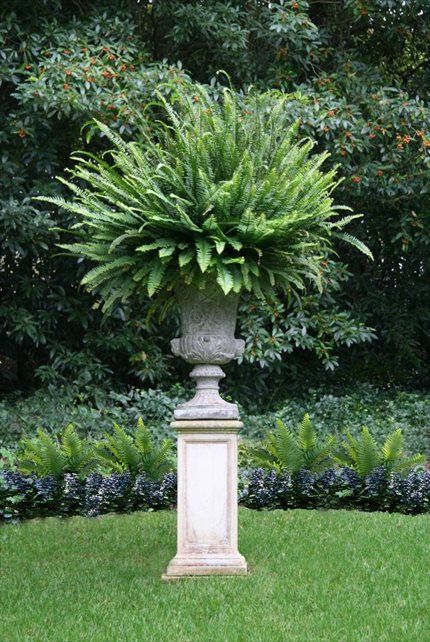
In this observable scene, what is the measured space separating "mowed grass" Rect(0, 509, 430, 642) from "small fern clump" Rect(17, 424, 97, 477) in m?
0.62

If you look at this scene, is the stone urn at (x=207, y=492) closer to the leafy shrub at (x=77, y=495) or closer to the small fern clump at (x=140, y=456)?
the leafy shrub at (x=77, y=495)

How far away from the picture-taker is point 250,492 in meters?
7.78

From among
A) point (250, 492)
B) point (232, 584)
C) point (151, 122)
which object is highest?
point (151, 122)

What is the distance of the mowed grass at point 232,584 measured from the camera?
452cm

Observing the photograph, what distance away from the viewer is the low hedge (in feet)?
25.0

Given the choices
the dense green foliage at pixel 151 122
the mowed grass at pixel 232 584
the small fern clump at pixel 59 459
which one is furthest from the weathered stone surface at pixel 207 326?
the dense green foliage at pixel 151 122

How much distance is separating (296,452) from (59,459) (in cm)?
208

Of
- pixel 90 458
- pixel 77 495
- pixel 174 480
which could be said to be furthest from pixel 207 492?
pixel 90 458

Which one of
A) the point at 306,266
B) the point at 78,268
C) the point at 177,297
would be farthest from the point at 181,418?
the point at 78,268

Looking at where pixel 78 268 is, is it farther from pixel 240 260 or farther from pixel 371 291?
pixel 240 260

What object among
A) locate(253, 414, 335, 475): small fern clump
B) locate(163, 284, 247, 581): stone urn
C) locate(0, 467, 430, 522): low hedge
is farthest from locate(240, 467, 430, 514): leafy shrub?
locate(163, 284, 247, 581): stone urn

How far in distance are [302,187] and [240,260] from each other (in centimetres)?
65

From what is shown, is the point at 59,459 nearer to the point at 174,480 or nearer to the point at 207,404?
the point at 174,480

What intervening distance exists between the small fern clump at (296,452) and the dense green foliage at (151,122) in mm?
2352
